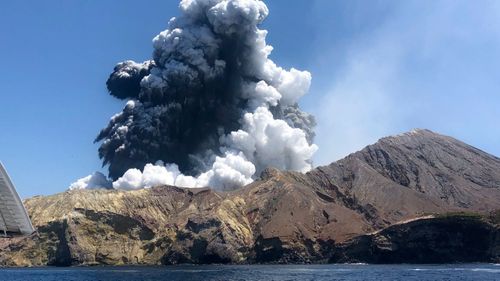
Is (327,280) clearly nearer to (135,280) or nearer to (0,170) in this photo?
(135,280)

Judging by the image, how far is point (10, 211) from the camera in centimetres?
2647

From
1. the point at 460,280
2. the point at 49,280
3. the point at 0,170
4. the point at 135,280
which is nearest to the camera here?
the point at 0,170

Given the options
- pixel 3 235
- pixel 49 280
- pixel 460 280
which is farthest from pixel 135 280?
pixel 3 235

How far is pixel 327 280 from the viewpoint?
418 ft

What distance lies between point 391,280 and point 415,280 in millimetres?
Answer: 4676

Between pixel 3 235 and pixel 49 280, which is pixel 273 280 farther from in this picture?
pixel 3 235

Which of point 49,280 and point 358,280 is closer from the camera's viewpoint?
point 358,280

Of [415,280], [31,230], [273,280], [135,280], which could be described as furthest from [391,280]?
[31,230]

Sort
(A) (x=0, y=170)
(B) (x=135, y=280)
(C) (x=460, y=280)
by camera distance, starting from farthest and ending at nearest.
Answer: (B) (x=135, y=280) < (C) (x=460, y=280) < (A) (x=0, y=170)

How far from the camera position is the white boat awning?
2580 centimetres

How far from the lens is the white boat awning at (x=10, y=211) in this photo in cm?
2580

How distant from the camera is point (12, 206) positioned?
26.3 m

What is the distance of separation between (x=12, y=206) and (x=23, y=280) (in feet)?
399

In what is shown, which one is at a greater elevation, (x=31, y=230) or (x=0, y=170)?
(x=0, y=170)
